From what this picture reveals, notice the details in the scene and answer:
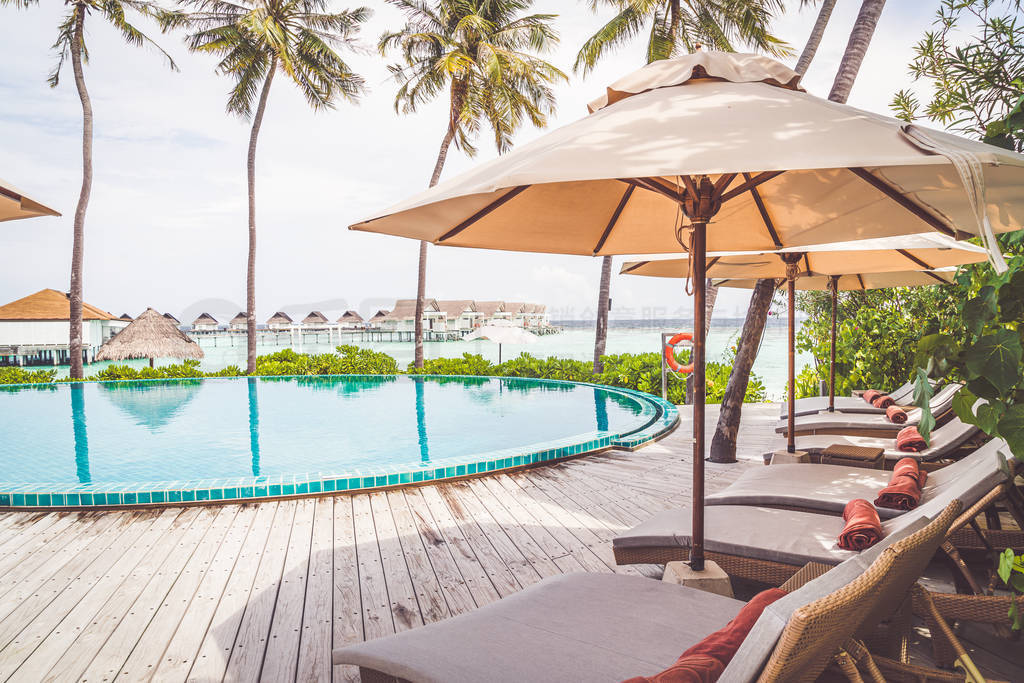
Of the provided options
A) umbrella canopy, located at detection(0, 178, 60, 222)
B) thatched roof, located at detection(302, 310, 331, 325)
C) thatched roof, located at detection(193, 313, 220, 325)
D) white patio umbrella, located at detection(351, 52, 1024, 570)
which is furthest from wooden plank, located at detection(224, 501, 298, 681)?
thatched roof, located at detection(193, 313, 220, 325)

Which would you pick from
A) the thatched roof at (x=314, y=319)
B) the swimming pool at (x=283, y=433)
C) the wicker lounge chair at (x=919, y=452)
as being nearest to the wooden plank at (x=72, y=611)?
the swimming pool at (x=283, y=433)

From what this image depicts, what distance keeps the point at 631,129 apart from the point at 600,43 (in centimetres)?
1362

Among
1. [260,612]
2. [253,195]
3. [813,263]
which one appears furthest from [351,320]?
[260,612]

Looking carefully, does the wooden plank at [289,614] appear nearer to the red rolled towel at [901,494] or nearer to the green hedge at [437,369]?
the red rolled towel at [901,494]

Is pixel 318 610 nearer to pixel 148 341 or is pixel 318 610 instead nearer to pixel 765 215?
pixel 765 215

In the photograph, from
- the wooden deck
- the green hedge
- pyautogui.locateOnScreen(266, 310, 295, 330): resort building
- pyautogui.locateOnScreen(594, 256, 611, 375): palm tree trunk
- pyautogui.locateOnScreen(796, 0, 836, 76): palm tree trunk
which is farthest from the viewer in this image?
pyautogui.locateOnScreen(266, 310, 295, 330): resort building

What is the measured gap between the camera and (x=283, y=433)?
884cm

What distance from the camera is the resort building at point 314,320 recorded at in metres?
46.7

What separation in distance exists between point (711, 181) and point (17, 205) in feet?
10.7

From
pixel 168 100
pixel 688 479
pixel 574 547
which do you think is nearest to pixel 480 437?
pixel 688 479

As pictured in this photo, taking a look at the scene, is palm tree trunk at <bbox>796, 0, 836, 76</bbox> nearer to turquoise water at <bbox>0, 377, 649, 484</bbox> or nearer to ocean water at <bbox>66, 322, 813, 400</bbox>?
turquoise water at <bbox>0, 377, 649, 484</bbox>

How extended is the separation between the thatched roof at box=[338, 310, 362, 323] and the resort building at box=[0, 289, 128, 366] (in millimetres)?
18217

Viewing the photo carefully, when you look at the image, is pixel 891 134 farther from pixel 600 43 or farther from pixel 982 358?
pixel 600 43

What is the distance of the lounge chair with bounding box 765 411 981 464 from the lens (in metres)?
3.73
